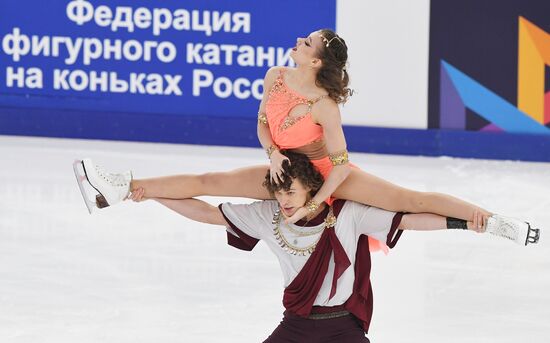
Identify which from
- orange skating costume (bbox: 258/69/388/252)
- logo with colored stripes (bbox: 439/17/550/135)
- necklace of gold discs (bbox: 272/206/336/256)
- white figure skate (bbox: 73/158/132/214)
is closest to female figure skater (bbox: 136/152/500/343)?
necklace of gold discs (bbox: 272/206/336/256)

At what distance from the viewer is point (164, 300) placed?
5941 mm

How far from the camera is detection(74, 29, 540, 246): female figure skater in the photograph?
4160mm

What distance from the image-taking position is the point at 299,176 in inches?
160

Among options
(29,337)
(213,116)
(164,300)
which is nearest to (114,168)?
(213,116)

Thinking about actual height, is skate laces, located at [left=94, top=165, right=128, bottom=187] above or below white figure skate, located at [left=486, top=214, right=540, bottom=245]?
above

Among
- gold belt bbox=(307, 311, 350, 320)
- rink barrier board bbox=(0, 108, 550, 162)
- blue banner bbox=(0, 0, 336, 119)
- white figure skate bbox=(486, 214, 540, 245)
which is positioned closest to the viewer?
white figure skate bbox=(486, 214, 540, 245)

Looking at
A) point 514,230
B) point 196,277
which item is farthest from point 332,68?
point 196,277

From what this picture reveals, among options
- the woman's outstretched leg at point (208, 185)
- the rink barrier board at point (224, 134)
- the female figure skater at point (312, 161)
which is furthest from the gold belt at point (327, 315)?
the rink barrier board at point (224, 134)

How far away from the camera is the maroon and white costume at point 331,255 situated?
4102 mm

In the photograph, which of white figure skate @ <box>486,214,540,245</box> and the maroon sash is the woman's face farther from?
white figure skate @ <box>486,214,540,245</box>

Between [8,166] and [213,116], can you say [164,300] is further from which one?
[213,116]

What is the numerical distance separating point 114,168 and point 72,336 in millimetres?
3718

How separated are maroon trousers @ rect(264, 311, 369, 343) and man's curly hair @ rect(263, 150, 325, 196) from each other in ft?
1.31

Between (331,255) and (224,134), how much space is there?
6.12 m
